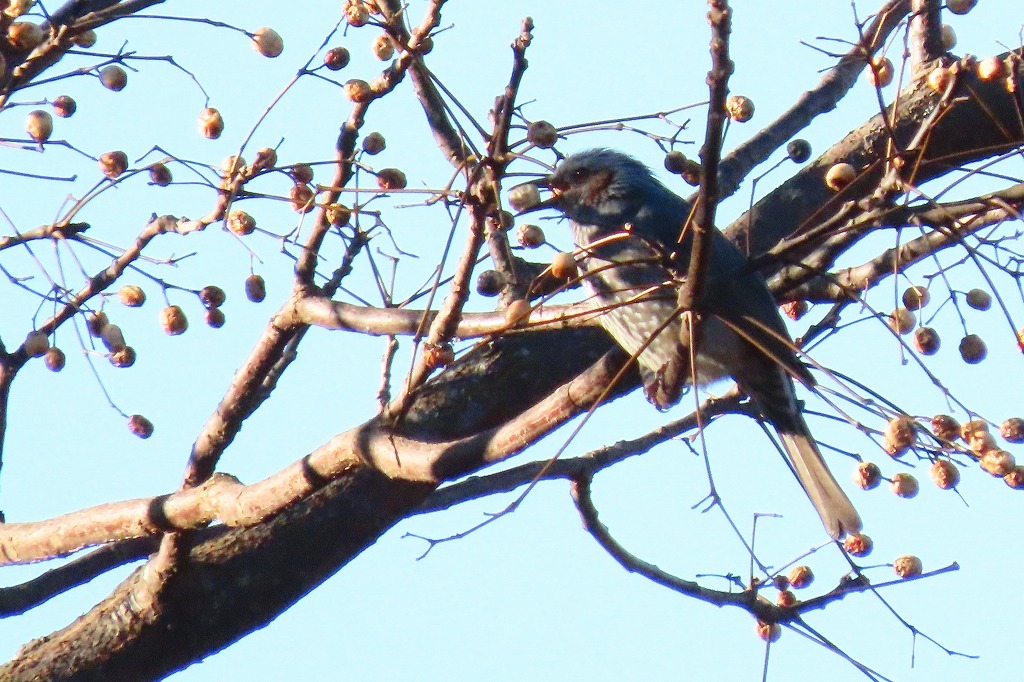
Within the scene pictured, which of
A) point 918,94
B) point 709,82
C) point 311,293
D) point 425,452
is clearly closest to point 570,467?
point 311,293

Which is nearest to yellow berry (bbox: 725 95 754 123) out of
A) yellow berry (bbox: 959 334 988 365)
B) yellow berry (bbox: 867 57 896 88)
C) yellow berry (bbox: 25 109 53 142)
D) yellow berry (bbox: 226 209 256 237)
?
yellow berry (bbox: 867 57 896 88)

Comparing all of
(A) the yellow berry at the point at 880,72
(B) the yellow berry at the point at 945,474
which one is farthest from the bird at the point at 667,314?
(A) the yellow berry at the point at 880,72

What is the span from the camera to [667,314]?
13.9ft

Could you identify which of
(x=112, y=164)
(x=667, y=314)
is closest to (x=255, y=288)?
(x=112, y=164)

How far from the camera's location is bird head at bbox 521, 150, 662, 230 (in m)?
4.97

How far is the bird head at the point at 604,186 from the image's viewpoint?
16.3ft

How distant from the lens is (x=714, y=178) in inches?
87.1

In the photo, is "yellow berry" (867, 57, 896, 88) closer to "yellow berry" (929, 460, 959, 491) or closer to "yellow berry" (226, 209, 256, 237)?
"yellow berry" (929, 460, 959, 491)

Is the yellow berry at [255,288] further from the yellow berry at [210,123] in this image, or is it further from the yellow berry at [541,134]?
the yellow berry at [541,134]

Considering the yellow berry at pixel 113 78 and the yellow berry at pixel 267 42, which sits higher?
the yellow berry at pixel 267 42


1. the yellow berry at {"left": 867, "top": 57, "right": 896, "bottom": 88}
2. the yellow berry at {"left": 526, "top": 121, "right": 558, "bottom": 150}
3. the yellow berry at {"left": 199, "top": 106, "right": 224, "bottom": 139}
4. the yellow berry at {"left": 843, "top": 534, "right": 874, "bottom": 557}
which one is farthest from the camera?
the yellow berry at {"left": 843, "top": 534, "right": 874, "bottom": 557}

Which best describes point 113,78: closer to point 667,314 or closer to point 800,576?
point 667,314

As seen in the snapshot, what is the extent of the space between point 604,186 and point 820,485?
1659 mm

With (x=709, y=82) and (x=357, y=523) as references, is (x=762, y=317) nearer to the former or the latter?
(x=357, y=523)
